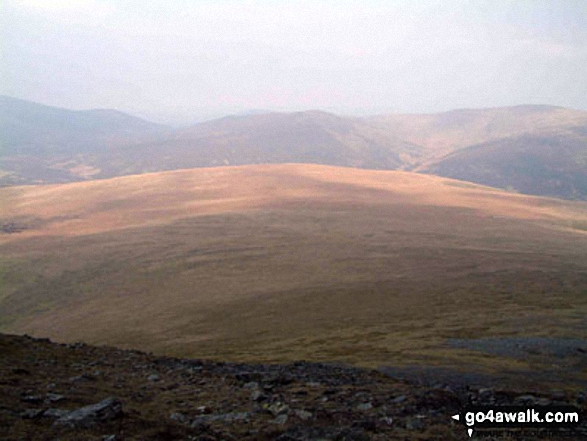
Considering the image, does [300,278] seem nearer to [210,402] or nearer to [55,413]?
[210,402]

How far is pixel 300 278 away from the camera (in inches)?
2295

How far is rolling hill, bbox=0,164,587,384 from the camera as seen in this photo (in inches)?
1416

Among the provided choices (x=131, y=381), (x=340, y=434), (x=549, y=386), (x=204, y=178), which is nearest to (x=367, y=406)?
(x=340, y=434)

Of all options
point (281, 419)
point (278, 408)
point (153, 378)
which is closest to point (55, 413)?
point (281, 419)

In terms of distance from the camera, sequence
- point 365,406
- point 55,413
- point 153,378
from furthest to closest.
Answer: point 153,378 < point 365,406 < point 55,413

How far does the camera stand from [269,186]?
153750 millimetres

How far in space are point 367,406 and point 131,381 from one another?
29.8ft

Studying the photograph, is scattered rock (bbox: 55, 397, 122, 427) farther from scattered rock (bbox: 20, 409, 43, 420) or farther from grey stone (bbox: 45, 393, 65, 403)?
grey stone (bbox: 45, 393, 65, 403)

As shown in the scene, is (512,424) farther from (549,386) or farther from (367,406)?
(549,386)

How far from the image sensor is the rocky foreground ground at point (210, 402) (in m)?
12.3

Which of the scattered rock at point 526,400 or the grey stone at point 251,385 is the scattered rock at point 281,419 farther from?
the scattered rock at point 526,400

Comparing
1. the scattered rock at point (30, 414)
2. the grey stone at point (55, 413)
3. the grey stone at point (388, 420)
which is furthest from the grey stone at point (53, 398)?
the grey stone at point (388, 420)

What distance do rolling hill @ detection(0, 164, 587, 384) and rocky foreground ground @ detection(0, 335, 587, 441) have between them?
27.1 ft

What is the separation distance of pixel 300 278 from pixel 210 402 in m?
42.4
